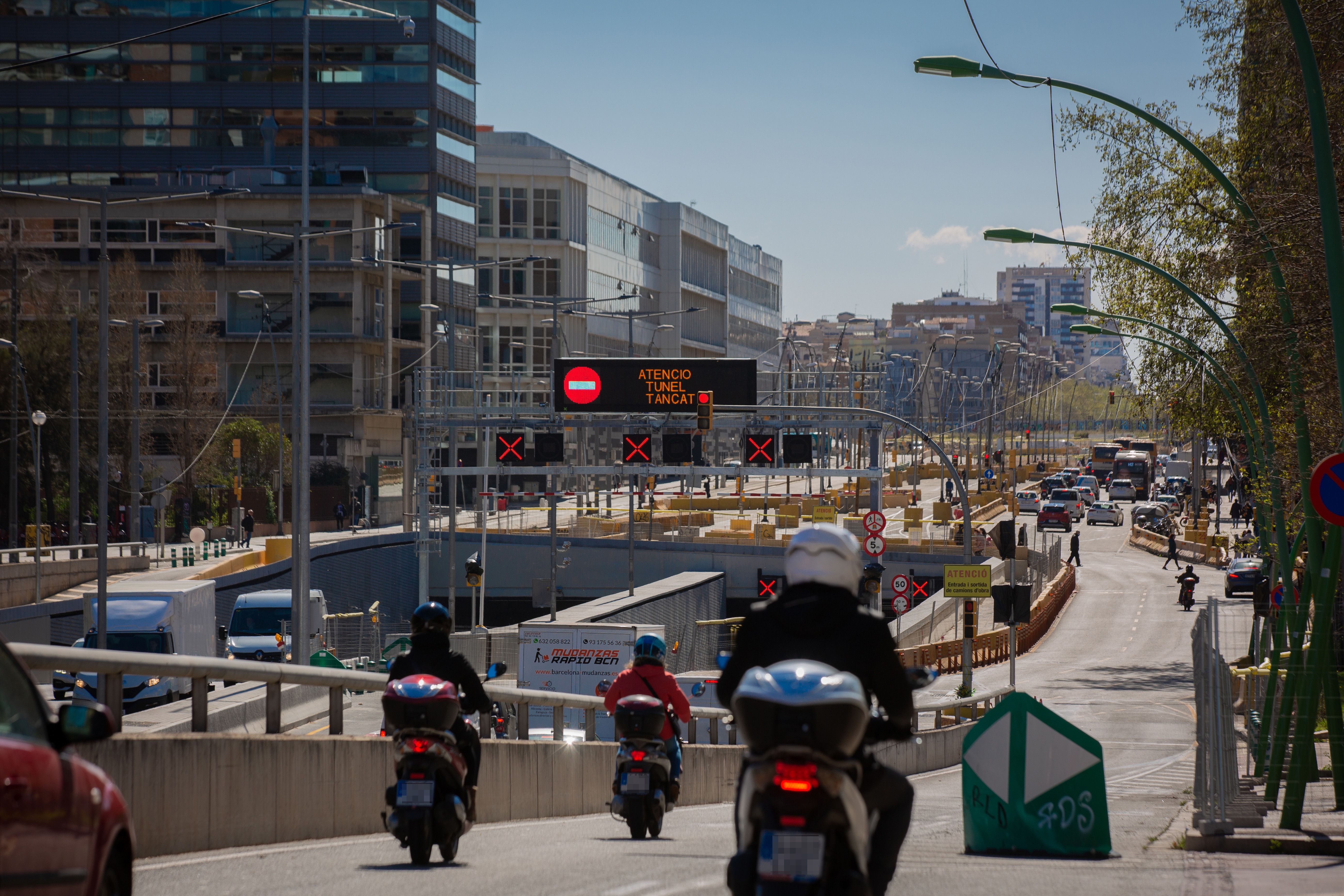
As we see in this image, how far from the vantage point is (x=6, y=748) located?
15.8 ft

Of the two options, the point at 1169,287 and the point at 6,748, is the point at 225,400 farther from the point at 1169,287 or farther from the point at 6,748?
the point at 6,748

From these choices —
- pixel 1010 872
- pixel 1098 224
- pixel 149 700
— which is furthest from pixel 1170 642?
pixel 1010 872

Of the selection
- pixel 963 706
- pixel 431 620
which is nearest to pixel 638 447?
pixel 963 706

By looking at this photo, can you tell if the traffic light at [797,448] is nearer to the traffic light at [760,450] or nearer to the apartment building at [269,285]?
the traffic light at [760,450]

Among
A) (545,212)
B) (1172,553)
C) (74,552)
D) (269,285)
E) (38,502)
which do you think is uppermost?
(545,212)

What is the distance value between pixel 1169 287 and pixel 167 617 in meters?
21.6

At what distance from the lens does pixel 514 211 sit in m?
109

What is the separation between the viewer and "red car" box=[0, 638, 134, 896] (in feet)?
15.8

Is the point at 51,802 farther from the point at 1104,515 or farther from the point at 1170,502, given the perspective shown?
the point at 1170,502

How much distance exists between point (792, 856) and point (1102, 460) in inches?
5251

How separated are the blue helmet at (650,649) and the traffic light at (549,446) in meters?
32.8

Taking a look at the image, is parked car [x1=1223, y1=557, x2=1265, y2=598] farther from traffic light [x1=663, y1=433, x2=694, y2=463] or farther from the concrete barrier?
the concrete barrier

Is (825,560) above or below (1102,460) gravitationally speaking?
above

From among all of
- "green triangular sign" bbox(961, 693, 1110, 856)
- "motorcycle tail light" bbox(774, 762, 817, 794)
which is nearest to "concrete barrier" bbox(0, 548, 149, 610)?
"green triangular sign" bbox(961, 693, 1110, 856)
